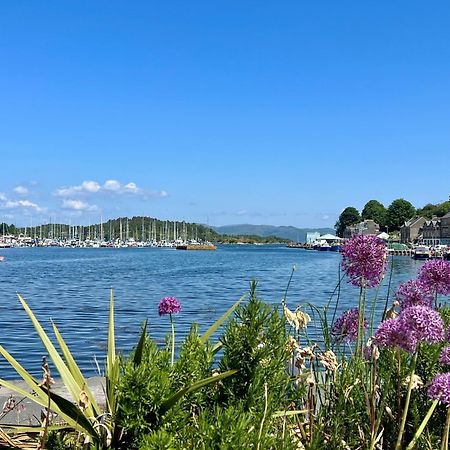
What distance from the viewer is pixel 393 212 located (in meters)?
169

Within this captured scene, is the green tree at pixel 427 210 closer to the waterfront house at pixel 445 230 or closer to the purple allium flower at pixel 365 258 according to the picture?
the waterfront house at pixel 445 230

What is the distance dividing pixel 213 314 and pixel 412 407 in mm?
21995

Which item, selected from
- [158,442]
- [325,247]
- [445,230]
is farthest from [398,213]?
[158,442]

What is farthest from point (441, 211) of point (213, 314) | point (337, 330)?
point (337, 330)

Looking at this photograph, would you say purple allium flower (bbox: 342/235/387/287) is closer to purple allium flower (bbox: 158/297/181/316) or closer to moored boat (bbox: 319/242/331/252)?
purple allium flower (bbox: 158/297/181/316)

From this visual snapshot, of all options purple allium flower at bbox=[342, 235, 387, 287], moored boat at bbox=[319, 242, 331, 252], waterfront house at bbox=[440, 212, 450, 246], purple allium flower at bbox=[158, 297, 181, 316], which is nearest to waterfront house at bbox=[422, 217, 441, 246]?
waterfront house at bbox=[440, 212, 450, 246]

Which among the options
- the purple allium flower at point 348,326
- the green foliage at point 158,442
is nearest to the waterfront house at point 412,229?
the purple allium flower at point 348,326

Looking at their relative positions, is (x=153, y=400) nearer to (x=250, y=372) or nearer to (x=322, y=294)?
(x=250, y=372)

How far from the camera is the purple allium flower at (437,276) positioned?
3145 millimetres

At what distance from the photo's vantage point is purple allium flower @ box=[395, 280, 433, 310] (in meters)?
3.13

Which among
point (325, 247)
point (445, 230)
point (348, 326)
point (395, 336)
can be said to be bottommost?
point (325, 247)

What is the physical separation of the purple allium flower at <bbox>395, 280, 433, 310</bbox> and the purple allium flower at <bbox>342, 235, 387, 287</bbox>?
161 millimetres

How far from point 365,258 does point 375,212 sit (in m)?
169

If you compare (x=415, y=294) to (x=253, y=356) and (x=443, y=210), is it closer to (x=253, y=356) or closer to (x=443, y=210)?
(x=253, y=356)
